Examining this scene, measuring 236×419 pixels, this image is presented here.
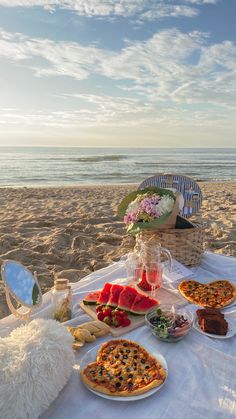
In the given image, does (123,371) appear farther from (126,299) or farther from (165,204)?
(165,204)

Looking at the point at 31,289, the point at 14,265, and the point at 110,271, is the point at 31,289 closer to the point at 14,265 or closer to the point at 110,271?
the point at 14,265

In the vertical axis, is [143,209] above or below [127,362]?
above

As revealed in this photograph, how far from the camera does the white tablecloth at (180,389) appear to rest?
1307 mm

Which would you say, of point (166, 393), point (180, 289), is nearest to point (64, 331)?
point (166, 393)

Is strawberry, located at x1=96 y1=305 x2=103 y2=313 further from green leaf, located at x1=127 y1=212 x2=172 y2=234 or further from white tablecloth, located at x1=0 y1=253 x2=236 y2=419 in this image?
green leaf, located at x1=127 y1=212 x2=172 y2=234

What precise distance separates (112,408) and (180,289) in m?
1.18

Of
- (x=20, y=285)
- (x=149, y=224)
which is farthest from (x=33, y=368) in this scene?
(x=149, y=224)

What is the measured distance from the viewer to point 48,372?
128cm

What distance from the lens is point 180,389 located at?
1.43 m

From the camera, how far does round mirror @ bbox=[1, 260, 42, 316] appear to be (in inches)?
65.9

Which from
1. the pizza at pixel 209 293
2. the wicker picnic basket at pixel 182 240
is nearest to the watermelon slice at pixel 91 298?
the pizza at pixel 209 293

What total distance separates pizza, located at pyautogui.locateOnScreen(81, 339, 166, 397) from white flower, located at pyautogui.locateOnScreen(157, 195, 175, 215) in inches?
50.2

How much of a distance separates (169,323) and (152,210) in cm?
107

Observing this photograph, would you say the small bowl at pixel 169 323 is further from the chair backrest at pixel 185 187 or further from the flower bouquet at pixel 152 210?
the chair backrest at pixel 185 187
